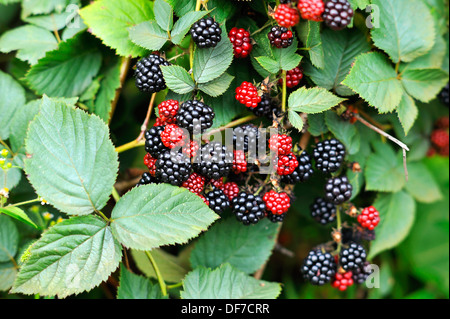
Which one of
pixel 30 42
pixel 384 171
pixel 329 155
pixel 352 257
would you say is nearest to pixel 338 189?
pixel 329 155

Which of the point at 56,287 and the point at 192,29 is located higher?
the point at 192,29

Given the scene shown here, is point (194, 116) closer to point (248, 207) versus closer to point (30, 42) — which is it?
point (248, 207)

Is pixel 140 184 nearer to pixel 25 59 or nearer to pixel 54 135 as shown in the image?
pixel 54 135

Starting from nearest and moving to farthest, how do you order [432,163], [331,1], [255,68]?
[331,1] < [255,68] < [432,163]

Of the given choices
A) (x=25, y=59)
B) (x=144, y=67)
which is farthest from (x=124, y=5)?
(x=25, y=59)

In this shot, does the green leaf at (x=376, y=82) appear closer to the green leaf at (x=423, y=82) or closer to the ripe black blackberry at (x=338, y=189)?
the green leaf at (x=423, y=82)

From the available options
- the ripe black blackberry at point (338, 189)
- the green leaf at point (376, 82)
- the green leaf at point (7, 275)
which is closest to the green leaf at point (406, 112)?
the green leaf at point (376, 82)
